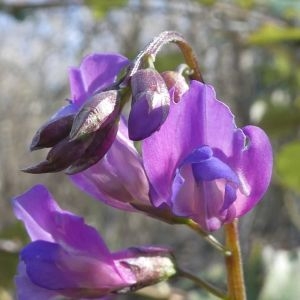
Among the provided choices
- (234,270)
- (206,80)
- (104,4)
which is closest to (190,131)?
(234,270)

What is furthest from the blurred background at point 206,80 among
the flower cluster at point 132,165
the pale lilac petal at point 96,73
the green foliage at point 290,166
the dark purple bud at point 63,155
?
the dark purple bud at point 63,155

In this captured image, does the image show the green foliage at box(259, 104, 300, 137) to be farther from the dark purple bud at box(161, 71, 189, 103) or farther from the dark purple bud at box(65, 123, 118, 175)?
the dark purple bud at box(65, 123, 118, 175)

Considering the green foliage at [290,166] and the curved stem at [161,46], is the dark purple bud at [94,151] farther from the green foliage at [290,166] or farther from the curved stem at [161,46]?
the green foliage at [290,166]

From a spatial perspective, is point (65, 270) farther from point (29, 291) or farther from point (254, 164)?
point (254, 164)

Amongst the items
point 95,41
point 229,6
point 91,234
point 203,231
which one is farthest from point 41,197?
point 95,41

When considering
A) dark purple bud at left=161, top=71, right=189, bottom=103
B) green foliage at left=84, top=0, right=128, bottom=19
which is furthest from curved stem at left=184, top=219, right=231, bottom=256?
green foliage at left=84, top=0, right=128, bottom=19
